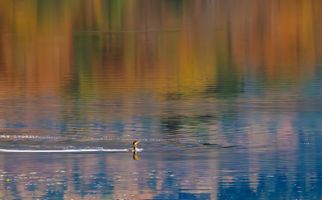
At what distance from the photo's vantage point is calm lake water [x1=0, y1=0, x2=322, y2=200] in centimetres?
2934

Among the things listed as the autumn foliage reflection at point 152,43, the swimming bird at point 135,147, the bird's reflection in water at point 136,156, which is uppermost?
the autumn foliage reflection at point 152,43

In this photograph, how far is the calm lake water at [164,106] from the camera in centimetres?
2934

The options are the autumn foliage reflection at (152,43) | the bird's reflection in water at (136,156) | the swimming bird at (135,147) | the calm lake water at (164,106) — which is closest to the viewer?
the calm lake water at (164,106)

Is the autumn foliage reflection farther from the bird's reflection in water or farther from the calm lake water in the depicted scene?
the bird's reflection in water

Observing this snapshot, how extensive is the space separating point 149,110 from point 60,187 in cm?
1333

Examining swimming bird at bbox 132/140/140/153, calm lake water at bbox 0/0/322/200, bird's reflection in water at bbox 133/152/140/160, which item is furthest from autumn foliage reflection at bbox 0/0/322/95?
bird's reflection in water at bbox 133/152/140/160

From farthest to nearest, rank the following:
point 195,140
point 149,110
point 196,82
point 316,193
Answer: point 196,82, point 149,110, point 195,140, point 316,193


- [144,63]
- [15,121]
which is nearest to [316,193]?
[15,121]

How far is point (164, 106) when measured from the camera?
4316 centimetres

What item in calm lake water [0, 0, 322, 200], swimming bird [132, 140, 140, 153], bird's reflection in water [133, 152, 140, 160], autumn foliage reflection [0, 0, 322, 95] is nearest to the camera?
calm lake water [0, 0, 322, 200]

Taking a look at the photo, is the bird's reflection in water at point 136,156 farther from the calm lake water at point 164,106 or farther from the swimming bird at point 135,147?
the swimming bird at point 135,147

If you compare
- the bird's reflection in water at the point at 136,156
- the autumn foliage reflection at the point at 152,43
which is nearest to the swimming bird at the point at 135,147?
the bird's reflection in water at the point at 136,156

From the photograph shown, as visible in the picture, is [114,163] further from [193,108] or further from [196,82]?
[196,82]

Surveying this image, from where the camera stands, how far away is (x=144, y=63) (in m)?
61.9
